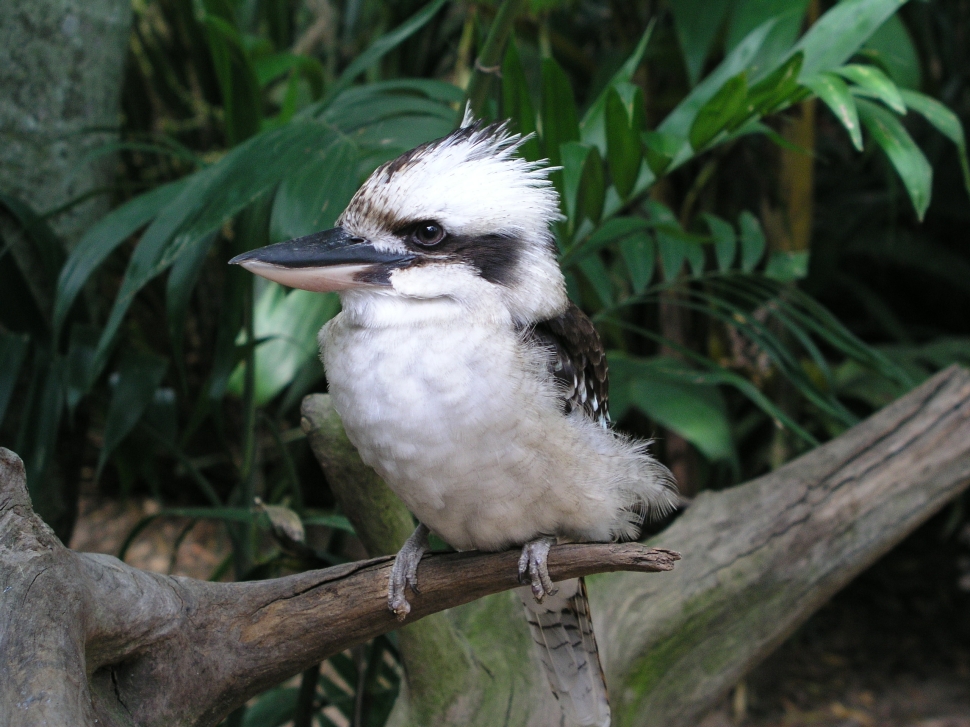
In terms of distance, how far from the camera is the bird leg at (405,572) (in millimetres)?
1108

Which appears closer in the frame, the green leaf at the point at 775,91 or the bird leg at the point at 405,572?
the bird leg at the point at 405,572

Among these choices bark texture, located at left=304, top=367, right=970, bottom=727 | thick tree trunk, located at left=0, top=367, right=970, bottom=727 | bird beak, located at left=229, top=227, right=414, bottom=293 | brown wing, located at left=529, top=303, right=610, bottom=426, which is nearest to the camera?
thick tree trunk, located at left=0, top=367, right=970, bottom=727

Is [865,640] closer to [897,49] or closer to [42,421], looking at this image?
[897,49]

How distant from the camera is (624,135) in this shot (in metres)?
1.48

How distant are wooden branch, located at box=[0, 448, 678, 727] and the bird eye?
414 mm

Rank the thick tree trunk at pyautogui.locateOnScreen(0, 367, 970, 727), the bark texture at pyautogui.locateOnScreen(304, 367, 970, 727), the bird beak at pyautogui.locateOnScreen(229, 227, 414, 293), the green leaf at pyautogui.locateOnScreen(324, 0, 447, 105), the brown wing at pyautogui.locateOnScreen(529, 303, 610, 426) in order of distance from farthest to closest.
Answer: the green leaf at pyautogui.locateOnScreen(324, 0, 447, 105), the bark texture at pyautogui.locateOnScreen(304, 367, 970, 727), the brown wing at pyautogui.locateOnScreen(529, 303, 610, 426), the bird beak at pyautogui.locateOnScreen(229, 227, 414, 293), the thick tree trunk at pyautogui.locateOnScreen(0, 367, 970, 727)

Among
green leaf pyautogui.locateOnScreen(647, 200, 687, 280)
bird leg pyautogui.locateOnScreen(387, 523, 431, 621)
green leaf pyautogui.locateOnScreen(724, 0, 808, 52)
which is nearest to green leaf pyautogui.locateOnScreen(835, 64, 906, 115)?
green leaf pyautogui.locateOnScreen(724, 0, 808, 52)

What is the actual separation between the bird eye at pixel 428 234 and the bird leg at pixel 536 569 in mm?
423

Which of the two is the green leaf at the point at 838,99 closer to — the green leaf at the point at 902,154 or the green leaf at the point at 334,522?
the green leaf at the point at 902,154

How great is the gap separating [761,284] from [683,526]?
0.81 metres

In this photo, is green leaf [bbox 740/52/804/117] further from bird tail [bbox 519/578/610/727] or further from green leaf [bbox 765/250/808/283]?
bird tail [bbox 519/578/610/727]

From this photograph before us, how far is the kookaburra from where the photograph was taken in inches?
40.7

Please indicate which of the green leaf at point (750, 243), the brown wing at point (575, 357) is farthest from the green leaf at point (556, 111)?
the green leaf at point (750, 243)

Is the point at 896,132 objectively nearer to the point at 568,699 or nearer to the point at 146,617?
the point at 568,699
